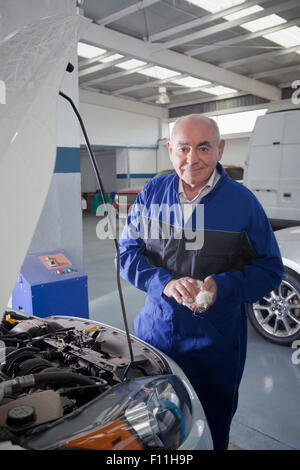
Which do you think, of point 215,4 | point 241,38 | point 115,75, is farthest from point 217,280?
point 115,75

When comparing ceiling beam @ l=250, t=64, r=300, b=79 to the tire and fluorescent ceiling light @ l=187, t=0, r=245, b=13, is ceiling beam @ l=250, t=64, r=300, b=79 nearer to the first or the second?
fluorescent ceiling light @ l=187, t=0, r=245, b=13

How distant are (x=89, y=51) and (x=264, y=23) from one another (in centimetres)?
379

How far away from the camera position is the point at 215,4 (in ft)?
19.0

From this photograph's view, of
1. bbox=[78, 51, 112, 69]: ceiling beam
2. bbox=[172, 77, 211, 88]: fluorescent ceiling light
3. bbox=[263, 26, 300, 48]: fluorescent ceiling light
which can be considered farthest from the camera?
bbox=[172, 77, 211, 88]: fluorescent ceiling light

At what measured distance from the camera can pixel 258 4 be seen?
587 centimetres

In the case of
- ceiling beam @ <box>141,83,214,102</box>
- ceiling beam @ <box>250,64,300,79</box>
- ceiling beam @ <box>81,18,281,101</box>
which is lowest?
ceiling beam @ <box>81,18,281,101</box>

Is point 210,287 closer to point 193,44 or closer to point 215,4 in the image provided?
point 215,4

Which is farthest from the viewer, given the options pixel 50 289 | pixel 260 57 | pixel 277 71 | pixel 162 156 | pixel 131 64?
pixel 162 156

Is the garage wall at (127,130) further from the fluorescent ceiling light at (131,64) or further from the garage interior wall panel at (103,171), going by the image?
the fluorescent ceiling light at (131,64)

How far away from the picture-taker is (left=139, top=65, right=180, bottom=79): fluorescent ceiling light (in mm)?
9719

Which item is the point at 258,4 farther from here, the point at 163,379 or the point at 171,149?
the point at 163,379

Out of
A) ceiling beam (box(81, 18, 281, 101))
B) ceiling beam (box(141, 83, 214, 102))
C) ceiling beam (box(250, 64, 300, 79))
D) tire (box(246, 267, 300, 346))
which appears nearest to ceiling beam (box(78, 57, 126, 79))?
ceiling beam (box(81, 18, 281, 101))

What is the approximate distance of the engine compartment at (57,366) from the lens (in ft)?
2.92

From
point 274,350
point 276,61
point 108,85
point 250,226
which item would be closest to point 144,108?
point 108,85
